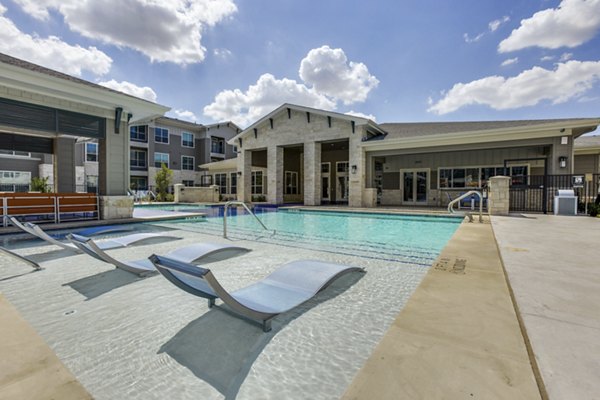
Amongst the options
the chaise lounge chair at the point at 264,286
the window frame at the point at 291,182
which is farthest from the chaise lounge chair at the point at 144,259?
the window frame at the point at 291,182

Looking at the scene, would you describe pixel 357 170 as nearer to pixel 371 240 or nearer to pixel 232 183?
pixel 371 240

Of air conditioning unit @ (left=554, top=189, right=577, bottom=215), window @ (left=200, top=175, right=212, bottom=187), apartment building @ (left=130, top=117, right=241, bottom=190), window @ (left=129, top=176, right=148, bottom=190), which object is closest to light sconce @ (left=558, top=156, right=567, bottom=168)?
air conditioning unit @ (left=554, top=189, right=577, bottom=215)

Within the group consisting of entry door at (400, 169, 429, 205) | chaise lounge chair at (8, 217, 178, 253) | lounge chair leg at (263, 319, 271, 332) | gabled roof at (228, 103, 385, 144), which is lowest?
lounge chair leg at (263, 319, 271, 332)

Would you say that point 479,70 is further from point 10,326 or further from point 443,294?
point 10,326

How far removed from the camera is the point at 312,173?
58.2 feet

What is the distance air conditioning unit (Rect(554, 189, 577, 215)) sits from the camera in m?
10.6

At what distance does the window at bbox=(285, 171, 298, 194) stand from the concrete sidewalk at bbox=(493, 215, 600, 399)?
18154 mm

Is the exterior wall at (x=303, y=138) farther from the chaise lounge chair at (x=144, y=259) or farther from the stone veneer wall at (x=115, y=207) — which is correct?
the chaise lounge chair at (x=144, y=259)

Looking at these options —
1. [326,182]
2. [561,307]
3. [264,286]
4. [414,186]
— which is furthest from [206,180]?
[561,307]

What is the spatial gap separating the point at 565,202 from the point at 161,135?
32.9 metres

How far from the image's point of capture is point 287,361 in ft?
7.23

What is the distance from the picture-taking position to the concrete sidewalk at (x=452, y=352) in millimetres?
1494

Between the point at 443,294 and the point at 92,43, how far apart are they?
51.3ft

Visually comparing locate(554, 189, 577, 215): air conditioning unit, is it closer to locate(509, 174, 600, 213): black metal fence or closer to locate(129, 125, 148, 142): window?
locate(509, 174, 600, 213): black metal fence
